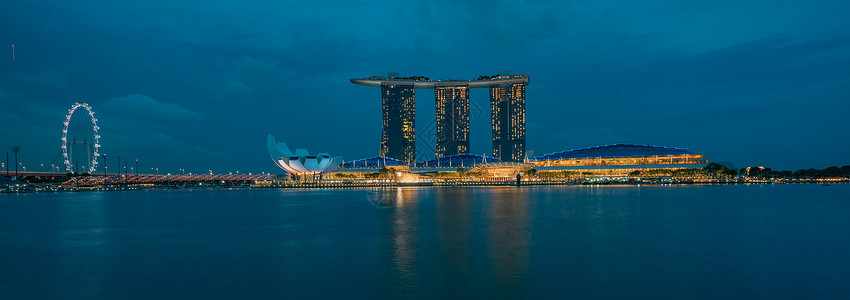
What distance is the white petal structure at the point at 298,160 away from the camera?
122m

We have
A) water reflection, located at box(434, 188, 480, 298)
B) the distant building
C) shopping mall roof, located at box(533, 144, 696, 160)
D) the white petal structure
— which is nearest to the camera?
water reflection, located at box(434, 188, 480, 298)

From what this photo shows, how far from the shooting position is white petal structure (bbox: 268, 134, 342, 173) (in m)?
122

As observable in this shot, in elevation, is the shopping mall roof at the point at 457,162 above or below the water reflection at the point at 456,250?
above

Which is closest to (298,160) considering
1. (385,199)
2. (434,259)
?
(385,199)

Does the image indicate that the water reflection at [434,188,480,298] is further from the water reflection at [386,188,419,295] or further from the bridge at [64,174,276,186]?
the bridge at [64,174,276,186]

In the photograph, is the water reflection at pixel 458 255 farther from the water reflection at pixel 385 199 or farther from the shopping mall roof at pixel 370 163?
the shopping mall roof at pixel 370 163

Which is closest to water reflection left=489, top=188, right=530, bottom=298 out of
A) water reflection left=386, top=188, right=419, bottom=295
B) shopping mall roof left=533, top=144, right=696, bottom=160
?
water reflection left=386, top=188, right=419, bottom=295

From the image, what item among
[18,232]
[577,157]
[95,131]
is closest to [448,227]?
[18,232]

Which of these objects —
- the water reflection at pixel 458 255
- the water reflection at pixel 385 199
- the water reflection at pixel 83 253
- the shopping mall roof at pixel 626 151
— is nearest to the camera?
the water reflection at pixel 458 255

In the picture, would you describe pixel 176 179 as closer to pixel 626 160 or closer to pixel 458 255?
pixel 626 160

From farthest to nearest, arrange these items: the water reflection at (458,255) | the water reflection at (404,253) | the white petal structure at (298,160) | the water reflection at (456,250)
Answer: the white petal structure at (298,160), the water reflection at (456,250), the water reflection at (404,253), the water reflection at (458,255)

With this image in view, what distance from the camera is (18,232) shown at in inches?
1104

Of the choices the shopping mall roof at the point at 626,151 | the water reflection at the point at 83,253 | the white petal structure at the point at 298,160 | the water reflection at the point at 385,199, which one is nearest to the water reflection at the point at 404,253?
the water reflection at the point at 83,253

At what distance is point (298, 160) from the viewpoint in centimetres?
12475
